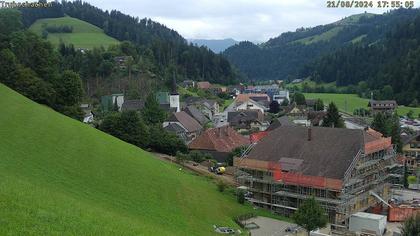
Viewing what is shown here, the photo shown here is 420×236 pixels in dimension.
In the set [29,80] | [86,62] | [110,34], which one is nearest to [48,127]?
[29,80]

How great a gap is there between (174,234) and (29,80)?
121 feet

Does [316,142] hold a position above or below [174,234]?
above

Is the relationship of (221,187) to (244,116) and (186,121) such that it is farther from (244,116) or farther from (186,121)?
(244,116)

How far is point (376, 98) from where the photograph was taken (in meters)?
135

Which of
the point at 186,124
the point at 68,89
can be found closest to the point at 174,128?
the point at 186,124

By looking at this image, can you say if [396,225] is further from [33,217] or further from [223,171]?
[33,217]

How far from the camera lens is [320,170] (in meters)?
41.5

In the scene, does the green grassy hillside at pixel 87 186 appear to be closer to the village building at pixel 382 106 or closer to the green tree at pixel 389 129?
the green tree at pixel 389 129

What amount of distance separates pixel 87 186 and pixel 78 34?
154 meters

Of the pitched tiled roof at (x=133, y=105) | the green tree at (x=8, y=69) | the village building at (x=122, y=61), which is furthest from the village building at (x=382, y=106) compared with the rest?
the green tree at (x=8, y=69)

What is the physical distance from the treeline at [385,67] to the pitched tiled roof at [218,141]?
73350 mm

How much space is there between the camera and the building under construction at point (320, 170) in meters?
40.2

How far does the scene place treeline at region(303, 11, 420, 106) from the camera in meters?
133

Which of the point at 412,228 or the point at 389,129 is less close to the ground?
the point at 389,129
